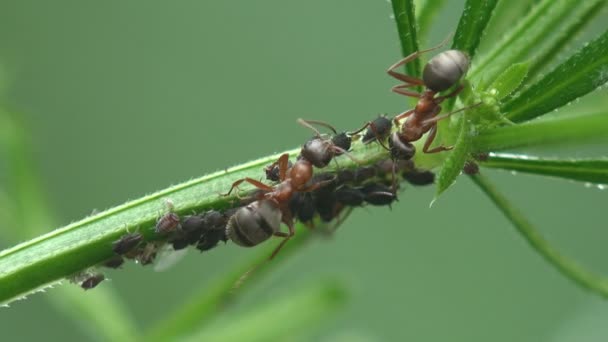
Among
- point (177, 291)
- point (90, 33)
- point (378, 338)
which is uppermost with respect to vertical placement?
point (90, 33)

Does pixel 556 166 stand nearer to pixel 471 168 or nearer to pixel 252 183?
pixel 471 168

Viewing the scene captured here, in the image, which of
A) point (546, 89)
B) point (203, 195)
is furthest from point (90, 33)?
point (546, 89)

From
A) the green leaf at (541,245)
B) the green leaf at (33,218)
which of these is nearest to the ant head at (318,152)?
the green leaf at (541,245)

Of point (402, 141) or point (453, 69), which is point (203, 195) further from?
point (453, 69)

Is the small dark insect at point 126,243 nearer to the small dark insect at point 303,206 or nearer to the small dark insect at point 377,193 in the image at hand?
the small dark insect at point 303,206

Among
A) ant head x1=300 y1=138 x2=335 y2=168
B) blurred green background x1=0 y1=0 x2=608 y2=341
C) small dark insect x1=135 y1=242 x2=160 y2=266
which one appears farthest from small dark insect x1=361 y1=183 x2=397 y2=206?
blurred green background x1=0 y1=0 x2=608 y2=341

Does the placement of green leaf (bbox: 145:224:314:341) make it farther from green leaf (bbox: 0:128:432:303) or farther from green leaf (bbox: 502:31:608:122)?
green leaf (bbox: 502:31:608:122)
